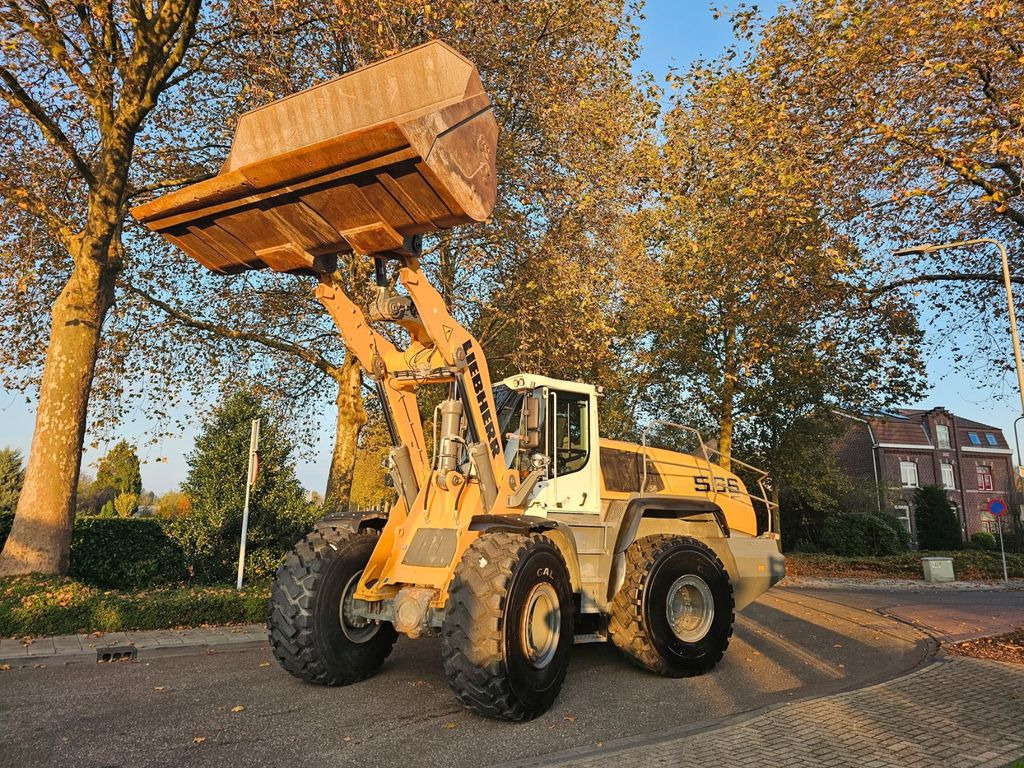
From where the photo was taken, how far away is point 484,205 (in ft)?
19.7

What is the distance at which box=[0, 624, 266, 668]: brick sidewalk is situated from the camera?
7.41m

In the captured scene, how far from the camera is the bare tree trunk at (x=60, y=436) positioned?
975cm

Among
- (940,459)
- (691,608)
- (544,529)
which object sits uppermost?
(940,459)

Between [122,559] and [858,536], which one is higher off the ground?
[858,536]

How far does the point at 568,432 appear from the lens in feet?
24.3

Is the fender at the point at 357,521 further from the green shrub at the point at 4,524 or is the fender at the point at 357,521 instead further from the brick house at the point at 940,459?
the brick house at the point at 940,459

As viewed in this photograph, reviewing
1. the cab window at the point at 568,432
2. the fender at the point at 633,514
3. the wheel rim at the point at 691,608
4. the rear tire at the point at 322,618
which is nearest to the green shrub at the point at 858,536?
the fender at the point at 633,514

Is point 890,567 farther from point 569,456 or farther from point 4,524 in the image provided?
point 4,524

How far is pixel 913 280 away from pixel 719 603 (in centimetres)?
899

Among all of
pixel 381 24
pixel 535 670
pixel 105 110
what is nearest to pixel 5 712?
pixel 535 670

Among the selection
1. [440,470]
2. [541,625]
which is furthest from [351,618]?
[541,625]

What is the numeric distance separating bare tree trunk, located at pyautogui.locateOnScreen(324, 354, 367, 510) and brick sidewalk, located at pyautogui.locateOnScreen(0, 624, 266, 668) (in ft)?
22.2

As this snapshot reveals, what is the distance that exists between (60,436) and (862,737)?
10.3 metres

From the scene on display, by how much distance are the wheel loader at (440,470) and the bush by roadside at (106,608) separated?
372cm
